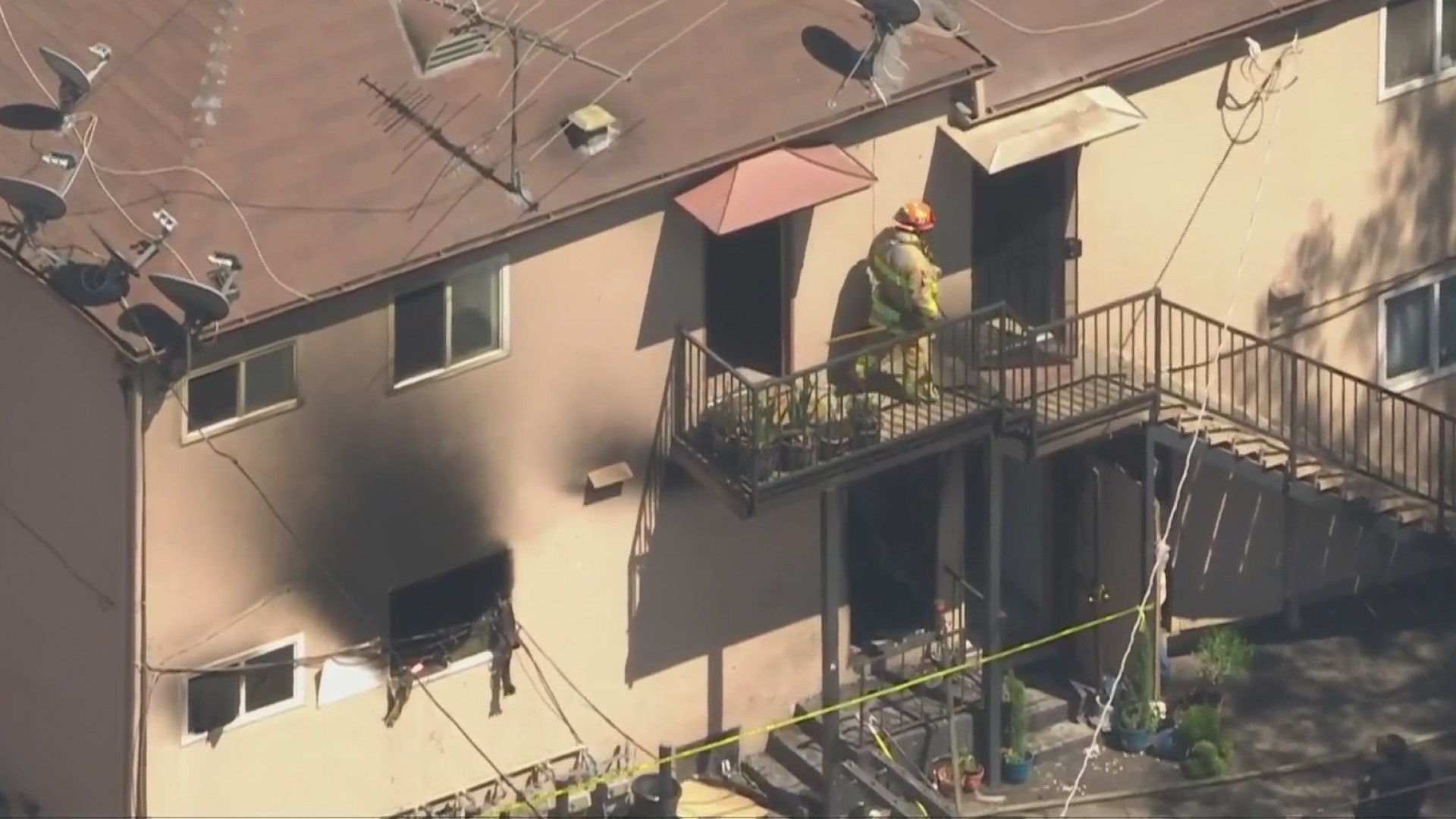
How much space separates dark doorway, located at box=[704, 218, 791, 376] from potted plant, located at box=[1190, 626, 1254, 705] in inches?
232

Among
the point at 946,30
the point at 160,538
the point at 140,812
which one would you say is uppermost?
the point at 946,30

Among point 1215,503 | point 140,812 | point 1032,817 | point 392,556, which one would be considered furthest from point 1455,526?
point 140,812

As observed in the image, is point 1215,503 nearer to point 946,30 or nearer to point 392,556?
point 946,30

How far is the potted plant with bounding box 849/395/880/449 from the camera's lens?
115 ft

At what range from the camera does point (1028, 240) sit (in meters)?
37.5

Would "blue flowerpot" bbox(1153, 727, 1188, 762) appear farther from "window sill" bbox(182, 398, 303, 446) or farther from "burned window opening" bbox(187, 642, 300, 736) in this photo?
"window sill" bbox(182, 398, 303, 446)

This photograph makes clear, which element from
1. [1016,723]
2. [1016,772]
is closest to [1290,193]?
[1016,723]

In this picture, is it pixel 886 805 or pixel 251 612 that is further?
pixel 886 805

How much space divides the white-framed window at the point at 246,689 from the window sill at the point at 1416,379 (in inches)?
506

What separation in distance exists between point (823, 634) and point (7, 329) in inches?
327

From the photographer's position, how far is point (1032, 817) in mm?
36844

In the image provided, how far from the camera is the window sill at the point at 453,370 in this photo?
33812mm

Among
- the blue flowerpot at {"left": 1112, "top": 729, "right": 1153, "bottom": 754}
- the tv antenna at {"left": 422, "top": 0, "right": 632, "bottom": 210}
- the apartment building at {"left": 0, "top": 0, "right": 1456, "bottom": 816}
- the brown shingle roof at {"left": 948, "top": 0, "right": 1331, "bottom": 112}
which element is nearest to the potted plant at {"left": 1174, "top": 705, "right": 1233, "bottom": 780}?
the blue flowerpot at {"left": 1112, "top": 729, "right": 1153, "bottom": 754}

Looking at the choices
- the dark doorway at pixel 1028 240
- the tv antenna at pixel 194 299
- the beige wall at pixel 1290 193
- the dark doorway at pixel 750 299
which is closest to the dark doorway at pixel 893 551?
the dark doorway at pixel 1028 240
